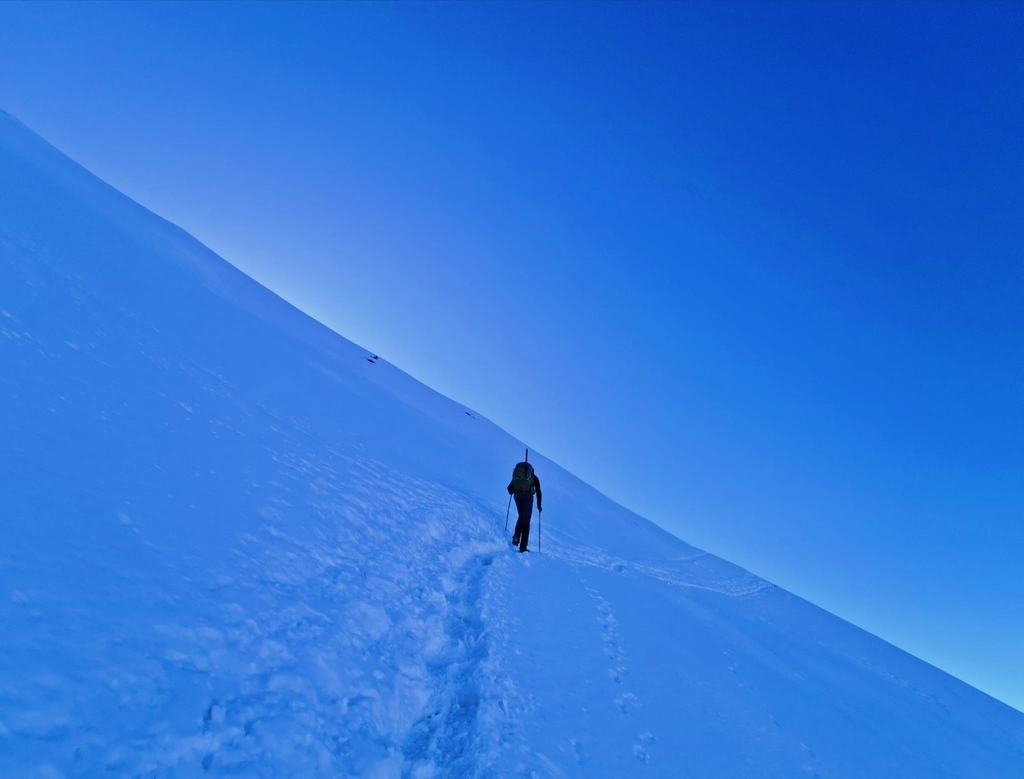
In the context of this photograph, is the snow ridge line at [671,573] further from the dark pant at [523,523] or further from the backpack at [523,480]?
the backpack at [523,480]

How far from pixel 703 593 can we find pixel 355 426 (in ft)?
35.5

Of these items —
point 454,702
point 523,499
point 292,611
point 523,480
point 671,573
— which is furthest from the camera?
point 671,573

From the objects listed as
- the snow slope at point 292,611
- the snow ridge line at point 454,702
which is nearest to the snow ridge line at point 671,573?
the snow slope at point 292,611

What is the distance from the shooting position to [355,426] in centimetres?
1171

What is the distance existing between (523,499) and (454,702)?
5.64 meters

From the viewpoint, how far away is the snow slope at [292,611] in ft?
10.4

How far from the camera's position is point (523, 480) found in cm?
1079

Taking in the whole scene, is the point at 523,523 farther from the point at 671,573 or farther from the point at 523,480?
the point at 671,573

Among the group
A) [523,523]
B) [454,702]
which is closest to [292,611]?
[454,702]

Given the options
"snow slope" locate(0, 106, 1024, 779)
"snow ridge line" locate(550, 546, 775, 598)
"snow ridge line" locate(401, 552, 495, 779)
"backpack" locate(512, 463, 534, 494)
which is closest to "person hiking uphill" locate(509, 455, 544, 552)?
"backpack" locate(512, 463, 534, 494)

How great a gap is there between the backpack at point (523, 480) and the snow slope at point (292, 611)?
3.05 ft

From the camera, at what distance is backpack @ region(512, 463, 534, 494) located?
10581mm

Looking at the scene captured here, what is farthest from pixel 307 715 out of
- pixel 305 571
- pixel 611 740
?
pixel 611 740

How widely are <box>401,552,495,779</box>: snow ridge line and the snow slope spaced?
0.03 metres
